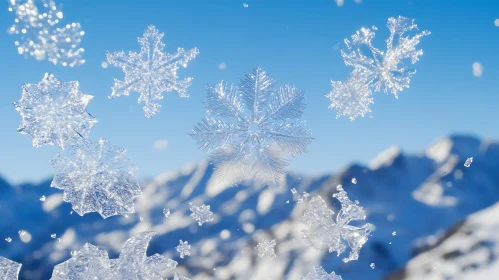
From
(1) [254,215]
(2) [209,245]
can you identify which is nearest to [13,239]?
(2) [209,245]

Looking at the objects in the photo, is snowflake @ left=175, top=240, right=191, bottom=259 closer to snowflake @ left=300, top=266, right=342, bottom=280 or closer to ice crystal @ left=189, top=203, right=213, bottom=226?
ice crystal @ left=189, top=203, right=213, bottom=226

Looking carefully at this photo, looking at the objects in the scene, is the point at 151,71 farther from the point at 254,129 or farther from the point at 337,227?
the point at 337,227

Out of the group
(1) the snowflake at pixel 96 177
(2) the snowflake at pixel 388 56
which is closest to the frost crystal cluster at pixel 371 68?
(2) the snowflake at pixel 388 56

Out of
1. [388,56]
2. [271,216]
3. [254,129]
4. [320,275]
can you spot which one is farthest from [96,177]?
[388,56]

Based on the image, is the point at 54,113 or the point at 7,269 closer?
the point at 54,113

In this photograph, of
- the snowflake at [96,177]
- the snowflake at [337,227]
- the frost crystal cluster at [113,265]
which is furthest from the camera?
the snowflake at [337,227]

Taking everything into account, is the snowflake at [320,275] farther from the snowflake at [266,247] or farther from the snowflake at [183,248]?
the snowflake at [183,248]

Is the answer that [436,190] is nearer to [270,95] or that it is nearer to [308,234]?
[308,234]
